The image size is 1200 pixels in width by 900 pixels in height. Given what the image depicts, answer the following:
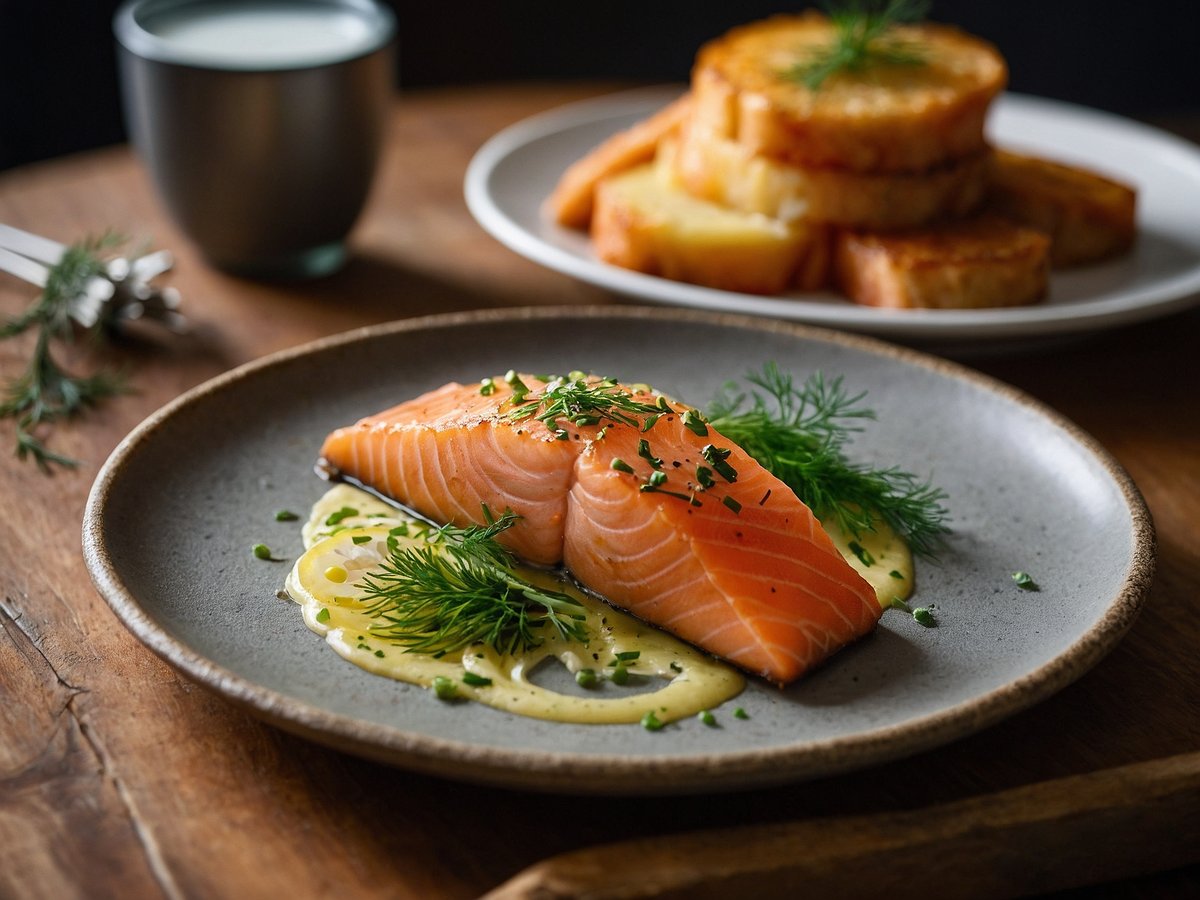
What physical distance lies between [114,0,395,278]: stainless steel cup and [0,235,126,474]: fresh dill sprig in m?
0.30

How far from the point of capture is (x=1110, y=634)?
70.2 inches

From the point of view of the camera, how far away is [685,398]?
2613 millimetres

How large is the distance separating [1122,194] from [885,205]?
623 mm

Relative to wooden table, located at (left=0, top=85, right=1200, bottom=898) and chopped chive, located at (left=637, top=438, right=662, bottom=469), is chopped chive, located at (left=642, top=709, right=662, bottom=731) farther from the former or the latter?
chopped chive, located at (left=637, top=438, right=662, bottom=469)

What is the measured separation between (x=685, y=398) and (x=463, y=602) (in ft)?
2.79

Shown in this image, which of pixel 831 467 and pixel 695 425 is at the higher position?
pixel 695 425

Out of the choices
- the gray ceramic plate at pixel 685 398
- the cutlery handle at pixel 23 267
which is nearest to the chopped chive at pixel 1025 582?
the gray ceramic plate at pixel 685 398

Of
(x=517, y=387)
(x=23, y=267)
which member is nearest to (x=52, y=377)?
(x=23, y=267)

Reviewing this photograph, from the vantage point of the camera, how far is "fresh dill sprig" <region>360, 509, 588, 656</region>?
1866 millimetres

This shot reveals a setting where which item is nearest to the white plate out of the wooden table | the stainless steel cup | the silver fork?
the stainless steel cup

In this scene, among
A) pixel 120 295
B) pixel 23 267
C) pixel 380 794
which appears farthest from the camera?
pixel 23 267

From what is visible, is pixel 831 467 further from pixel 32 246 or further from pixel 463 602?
pixel 32 246

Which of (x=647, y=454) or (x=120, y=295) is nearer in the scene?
(x=647, y=454)

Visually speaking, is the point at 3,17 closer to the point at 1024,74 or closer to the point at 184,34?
the point at 184,34
